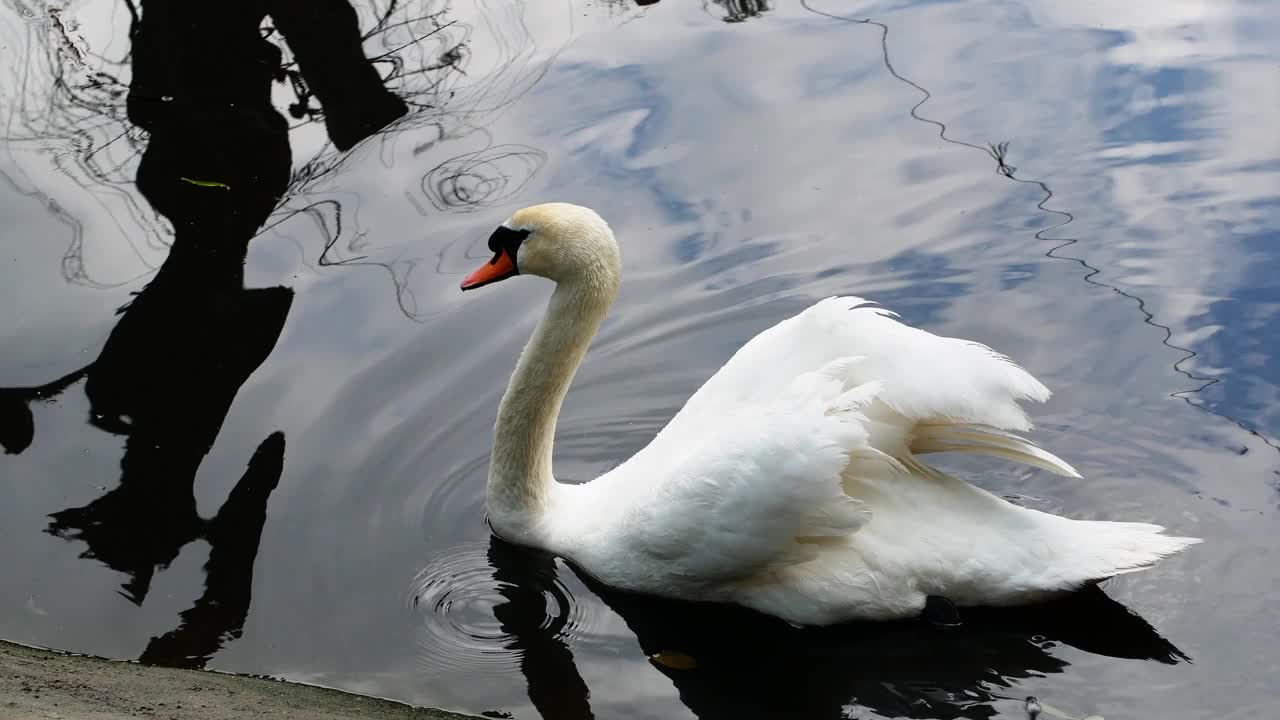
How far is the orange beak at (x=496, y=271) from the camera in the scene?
5328 mm

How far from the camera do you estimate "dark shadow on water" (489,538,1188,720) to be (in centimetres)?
452

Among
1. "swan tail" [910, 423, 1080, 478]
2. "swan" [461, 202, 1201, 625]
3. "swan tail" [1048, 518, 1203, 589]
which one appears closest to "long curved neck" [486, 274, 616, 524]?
"swan" [461, 202, 1201, 625]

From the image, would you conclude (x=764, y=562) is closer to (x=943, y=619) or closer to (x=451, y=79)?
(x=943, y=619)

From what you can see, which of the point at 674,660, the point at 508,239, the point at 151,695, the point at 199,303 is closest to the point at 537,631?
the point at 674,660

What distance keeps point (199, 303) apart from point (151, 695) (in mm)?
3029

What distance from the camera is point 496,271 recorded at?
5.35m

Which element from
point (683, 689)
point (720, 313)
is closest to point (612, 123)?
point (720, 313)

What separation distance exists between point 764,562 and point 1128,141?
446cm

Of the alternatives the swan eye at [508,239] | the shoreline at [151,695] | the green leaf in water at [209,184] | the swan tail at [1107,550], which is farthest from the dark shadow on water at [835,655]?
the green leaf in water at [209,184]

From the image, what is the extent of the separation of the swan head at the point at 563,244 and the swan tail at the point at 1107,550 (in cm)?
186

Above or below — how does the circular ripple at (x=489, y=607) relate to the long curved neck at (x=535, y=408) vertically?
below

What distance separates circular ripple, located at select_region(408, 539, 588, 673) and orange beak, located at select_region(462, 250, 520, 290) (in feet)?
3.29

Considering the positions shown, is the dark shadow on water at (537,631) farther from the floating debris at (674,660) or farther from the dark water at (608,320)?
the floating debris at (674,660)

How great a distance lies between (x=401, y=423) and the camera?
5969 mm
